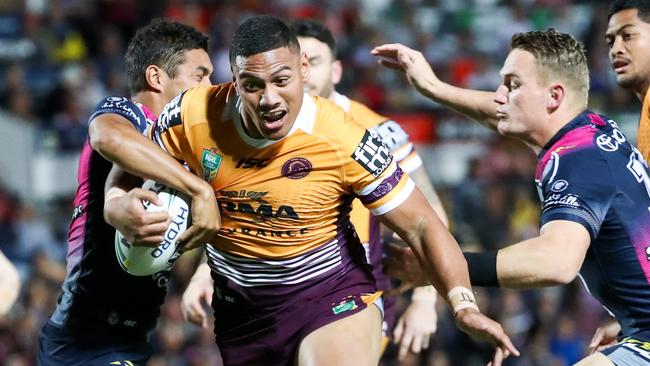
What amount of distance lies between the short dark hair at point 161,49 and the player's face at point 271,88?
937 mm

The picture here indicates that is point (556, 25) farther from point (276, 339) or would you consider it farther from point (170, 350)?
point (276, 339)

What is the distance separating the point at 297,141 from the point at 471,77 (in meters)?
11.1

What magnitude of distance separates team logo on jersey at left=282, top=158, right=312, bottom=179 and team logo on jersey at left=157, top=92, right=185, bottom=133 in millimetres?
576

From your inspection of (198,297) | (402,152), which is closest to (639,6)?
(402,152)

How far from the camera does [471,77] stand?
16188mm

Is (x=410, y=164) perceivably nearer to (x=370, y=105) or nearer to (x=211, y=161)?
(x=211, y=161)

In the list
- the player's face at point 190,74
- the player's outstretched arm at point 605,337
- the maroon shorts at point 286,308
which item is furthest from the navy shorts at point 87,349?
the player's outstretched arm at point 605,337

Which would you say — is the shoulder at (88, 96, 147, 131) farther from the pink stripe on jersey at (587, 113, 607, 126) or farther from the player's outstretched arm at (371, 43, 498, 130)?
the pink stripe on jersey at (587, 113, 607, 126)

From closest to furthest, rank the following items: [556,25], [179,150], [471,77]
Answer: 1. [179,150]
2. [471,77]
3. [556,25]

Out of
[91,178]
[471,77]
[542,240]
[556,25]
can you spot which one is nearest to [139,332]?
[91,178]

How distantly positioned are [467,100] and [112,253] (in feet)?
7.75

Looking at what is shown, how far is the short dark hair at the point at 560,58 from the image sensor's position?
18.7 feet

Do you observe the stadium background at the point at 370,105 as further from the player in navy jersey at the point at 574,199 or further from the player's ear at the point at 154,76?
the player in navy jersey at the point at 574,199

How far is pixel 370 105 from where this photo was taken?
15734 millimetres
